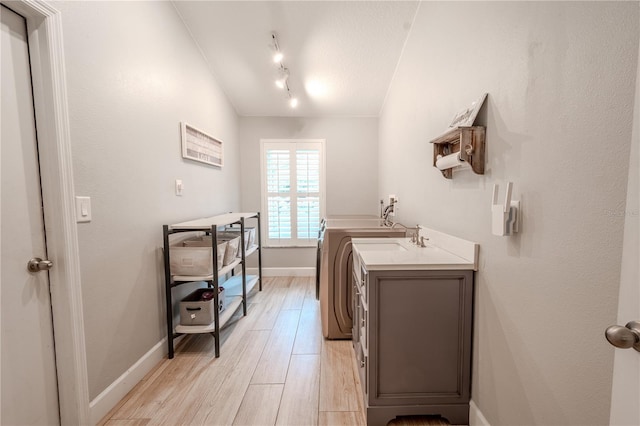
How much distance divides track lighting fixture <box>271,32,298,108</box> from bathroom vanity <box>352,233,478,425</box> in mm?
2233

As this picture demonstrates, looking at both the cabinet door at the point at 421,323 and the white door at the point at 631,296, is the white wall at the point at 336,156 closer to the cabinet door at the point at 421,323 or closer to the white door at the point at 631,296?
the cabinet door at the point at 421,323

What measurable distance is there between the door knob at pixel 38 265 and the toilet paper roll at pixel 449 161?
2045mm

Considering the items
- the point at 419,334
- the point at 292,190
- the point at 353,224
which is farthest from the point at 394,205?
the point at 419,334

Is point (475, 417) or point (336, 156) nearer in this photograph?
point (475, 417)

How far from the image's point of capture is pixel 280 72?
2930mm

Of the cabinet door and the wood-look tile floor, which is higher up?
the cabinet door

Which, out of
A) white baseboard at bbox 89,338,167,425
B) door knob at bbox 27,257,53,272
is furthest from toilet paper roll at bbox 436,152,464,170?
white baseboard at bbox 89,338,167,425

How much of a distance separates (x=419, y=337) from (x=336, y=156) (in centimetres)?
306

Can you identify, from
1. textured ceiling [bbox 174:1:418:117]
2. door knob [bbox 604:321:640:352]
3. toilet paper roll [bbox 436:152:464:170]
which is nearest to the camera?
door knob [bbox 604:321:640:352]

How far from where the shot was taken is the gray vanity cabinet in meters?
1.36

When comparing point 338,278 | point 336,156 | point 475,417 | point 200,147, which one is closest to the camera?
point 475,417

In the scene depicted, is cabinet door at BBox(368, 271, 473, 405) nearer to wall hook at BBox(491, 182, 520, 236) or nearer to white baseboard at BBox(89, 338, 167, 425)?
wall hook at BBox(491, 182, 520, 236)

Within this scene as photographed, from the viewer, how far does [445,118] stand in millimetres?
1649

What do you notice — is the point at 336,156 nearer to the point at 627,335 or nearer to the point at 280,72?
the point at 280,72
